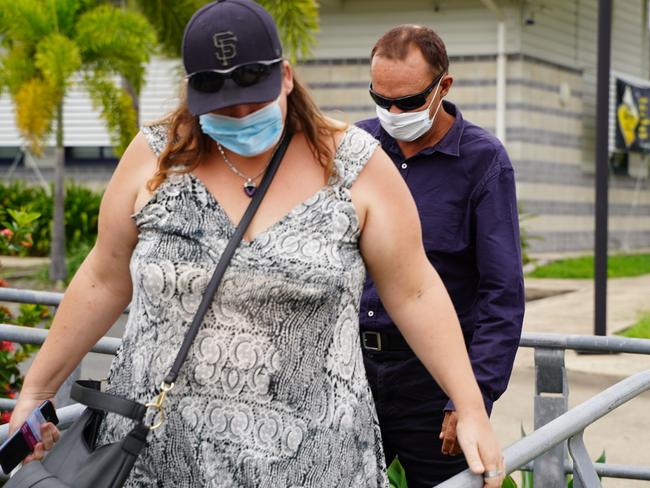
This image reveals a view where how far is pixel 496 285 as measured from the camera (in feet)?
9.86

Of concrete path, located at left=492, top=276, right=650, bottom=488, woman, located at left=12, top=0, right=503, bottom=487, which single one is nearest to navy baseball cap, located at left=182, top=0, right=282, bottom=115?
woman, located at left=12, top=0, right=503, bottom=487

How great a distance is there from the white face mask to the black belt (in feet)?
1.92

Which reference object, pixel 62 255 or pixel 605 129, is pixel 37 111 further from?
pixel 605 129

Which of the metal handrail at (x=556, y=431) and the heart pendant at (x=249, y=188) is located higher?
the heart pendant at (x=249, y=188)

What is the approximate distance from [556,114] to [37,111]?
9.49 m

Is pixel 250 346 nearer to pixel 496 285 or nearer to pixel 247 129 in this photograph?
pixel 247 129

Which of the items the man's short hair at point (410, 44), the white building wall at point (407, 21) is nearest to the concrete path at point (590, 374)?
the man's short hair at point (410, 44)

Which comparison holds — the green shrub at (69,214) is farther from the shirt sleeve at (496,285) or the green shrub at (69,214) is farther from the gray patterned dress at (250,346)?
the gray patterned dress at (250,346)

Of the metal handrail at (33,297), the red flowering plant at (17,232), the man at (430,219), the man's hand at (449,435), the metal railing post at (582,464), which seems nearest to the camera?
the metal railing post at (582,464)

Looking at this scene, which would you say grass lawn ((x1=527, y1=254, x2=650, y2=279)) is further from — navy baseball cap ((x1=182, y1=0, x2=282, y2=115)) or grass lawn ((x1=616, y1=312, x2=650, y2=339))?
navy baseball cap ((x1=182, y1=0, x2=282, y2=115))

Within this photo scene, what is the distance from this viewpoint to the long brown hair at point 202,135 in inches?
89.4

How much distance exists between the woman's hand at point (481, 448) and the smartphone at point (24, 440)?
90cm

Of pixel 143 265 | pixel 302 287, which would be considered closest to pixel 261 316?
pixel 302 287

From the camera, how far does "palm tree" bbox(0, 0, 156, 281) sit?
14773 mm
